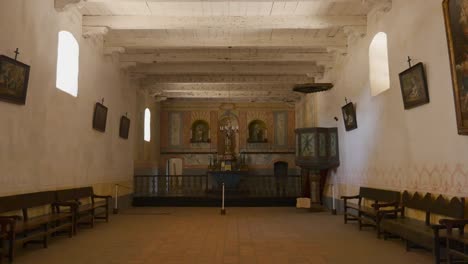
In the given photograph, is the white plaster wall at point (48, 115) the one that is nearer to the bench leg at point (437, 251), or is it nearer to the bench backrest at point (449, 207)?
the bench leg at point (437, 251)

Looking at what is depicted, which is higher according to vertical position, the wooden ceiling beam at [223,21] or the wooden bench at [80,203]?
the wooden ceiling beam at [223,21]

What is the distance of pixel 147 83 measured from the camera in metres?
15.0

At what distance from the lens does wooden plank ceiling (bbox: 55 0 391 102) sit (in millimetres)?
8258

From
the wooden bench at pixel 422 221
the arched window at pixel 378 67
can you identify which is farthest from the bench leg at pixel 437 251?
the arched window at pixel 378 67

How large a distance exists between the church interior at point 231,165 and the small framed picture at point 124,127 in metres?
0.07

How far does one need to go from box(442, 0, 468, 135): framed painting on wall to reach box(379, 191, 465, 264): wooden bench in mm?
1029

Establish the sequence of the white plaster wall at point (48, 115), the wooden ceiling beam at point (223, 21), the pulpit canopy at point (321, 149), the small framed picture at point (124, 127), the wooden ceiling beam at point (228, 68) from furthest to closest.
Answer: the wooden ceiling beam at point (228, 68) < the small framed picture at point (124, 127) < the pulpit canopy at point (321, 149) < the wooden ceiling beam at point (223, 21) < the white plaster wall at point (48, 115)

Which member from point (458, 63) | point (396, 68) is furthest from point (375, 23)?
point (458, 63)

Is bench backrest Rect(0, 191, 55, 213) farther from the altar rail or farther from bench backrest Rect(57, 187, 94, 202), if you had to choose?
the altar rail

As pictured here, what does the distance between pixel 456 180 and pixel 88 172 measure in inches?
288

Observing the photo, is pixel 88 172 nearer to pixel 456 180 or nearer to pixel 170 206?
pixel 170 206

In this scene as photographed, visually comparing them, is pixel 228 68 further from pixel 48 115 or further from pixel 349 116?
pixel 48 115

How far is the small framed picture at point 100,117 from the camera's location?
371 inches

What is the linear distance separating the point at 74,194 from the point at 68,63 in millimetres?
2704
